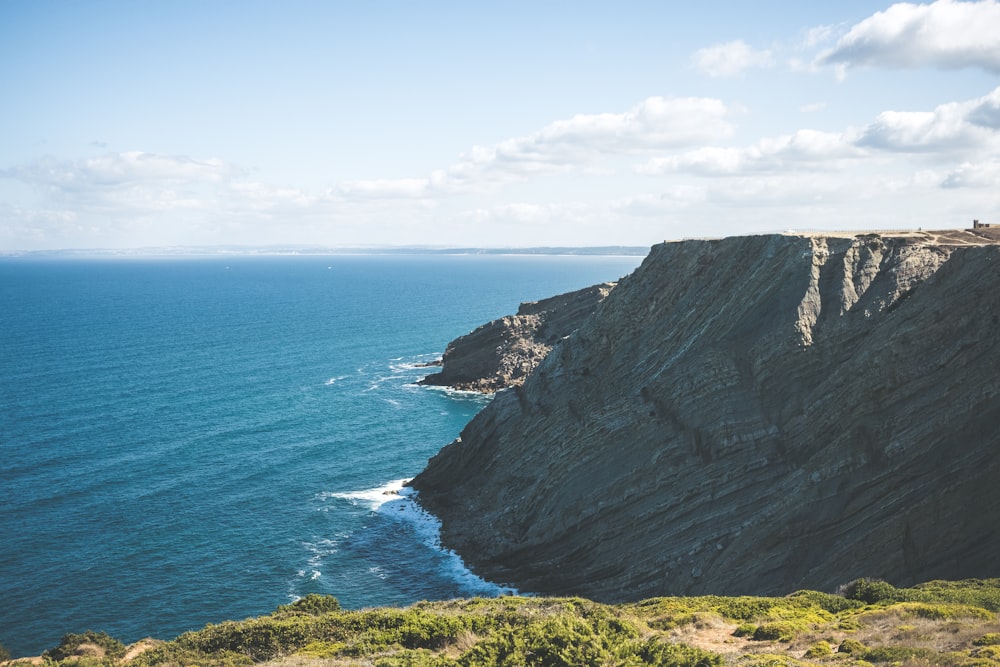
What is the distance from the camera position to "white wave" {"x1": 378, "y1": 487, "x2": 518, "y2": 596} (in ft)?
169

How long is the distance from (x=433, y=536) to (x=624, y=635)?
115ft

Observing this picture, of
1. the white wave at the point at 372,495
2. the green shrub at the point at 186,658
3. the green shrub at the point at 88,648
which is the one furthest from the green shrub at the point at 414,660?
the white wave at the point at 372,495

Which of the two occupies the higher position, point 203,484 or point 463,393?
point 463,393

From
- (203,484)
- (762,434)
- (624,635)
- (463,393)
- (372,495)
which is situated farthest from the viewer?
(463,393)

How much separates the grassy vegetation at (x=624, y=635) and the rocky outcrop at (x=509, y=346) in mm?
74465

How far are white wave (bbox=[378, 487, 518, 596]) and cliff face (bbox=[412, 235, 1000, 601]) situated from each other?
1.14 m

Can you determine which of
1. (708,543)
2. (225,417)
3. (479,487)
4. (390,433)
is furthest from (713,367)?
(225,417)

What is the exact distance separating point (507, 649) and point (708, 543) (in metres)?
23.8

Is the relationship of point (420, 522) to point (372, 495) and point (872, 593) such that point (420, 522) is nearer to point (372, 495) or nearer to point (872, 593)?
point (372, 495)

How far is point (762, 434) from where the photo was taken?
4734cm

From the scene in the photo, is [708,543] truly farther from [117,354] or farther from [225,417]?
[117,354]

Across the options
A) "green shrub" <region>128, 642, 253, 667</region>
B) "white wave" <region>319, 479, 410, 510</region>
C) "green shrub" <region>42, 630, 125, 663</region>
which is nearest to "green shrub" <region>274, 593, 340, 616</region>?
"green shrub" <region>128, 642, 253, 667</region>

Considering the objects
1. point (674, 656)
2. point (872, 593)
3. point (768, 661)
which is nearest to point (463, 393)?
point (872, 593)

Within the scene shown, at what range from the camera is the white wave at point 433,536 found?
5147cm
